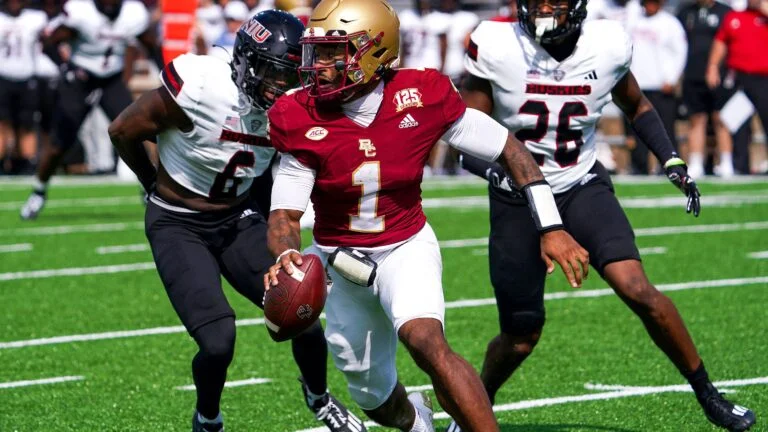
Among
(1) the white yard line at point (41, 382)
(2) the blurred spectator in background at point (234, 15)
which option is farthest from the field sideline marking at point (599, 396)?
(2) the blurred spectator in background at point (234, 15)

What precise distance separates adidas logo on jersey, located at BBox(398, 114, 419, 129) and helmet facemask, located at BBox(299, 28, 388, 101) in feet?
0.56

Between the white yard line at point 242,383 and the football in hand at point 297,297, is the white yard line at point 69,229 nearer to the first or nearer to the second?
the white yard line at point 242,383

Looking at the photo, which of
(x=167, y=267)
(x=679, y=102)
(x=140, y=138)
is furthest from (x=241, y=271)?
(x=679, y=102)

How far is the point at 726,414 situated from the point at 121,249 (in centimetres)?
642

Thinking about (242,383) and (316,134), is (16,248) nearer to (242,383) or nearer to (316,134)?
(242,383)

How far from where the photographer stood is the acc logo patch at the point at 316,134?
179 inches

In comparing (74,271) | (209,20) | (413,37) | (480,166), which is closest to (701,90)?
(413,37)

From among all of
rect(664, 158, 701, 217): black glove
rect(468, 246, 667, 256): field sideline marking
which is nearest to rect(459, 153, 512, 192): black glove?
rect(664, 158, 701, 217): black glove

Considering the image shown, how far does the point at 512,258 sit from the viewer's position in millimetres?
5453

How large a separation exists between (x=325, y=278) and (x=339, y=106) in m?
0.58

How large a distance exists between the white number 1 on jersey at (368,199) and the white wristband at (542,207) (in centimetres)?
49

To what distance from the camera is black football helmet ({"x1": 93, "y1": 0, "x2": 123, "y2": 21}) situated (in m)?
12.2

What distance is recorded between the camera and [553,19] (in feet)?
17.8

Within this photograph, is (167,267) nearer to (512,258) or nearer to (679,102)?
(512,258)
